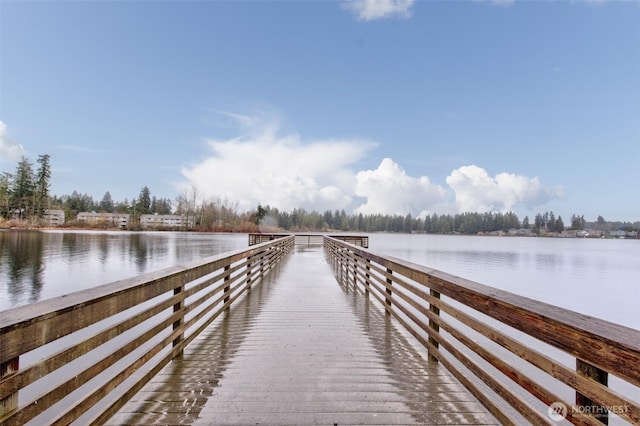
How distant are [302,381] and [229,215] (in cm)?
7402

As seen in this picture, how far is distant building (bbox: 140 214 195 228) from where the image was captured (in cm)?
7094

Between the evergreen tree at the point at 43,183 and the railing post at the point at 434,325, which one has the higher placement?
the evergreen tree at the point at 43,183

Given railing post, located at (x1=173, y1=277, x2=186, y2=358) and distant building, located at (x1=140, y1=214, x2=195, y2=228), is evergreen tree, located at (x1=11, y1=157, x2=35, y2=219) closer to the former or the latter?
distant building, located at (x1=140, y1=214, x2=195, y2=228)

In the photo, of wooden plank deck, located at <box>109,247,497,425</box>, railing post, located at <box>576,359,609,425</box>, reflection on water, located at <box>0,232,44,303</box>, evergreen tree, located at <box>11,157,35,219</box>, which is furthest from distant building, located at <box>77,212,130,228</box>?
railing post, located at <box>576,359,609,425</box>

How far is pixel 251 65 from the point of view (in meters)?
26.4

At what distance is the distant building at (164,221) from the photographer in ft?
233

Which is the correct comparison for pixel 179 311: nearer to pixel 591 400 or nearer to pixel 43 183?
pixel 591 400

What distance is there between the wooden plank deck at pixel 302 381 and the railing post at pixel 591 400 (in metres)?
1.07

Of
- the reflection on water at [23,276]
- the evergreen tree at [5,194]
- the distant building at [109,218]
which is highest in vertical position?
the evergreen tree at [5,194]

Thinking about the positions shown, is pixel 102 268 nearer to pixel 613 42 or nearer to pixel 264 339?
pixel 264 339

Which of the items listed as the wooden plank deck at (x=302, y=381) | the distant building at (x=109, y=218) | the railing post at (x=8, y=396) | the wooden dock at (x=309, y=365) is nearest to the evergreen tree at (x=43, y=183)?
the distant building at (x=109, y=218)

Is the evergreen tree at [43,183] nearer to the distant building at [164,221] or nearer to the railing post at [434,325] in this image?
the distant building at [164,221]

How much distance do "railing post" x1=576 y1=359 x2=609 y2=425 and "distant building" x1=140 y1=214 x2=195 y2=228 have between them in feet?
243

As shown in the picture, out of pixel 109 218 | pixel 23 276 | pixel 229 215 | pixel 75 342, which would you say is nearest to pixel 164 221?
pixel 109 218
